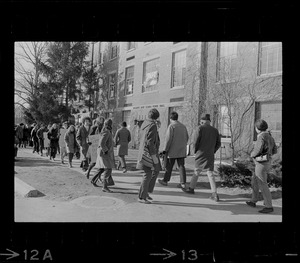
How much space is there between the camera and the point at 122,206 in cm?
412

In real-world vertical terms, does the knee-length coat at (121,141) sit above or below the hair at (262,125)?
below

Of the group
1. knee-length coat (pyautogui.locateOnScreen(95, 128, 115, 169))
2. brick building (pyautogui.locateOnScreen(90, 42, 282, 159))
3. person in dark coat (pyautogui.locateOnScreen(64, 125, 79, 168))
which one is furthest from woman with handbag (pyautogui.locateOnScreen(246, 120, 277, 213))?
person in dark coat (pyautogui.locateOnScreen(64, 125, 79, 168))

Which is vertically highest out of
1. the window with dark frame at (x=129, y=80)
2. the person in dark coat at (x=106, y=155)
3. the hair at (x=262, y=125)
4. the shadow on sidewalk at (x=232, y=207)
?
the window with dark frame at (x=129, y=80)

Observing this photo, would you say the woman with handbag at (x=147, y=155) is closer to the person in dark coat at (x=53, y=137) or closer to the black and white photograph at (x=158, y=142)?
the black and white photograph at (x=158, y=142)

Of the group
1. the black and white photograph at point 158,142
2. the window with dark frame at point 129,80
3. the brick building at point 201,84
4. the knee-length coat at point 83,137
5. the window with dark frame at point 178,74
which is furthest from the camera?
the window with dark frame at point 178,74

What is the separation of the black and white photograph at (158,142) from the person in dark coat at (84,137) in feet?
0.10

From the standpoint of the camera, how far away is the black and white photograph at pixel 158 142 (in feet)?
12.3

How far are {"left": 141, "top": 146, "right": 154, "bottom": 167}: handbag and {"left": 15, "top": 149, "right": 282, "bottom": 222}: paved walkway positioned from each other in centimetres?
72

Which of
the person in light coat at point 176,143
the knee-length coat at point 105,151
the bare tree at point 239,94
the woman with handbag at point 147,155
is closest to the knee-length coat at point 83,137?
the knee-length coat at point 105,151
